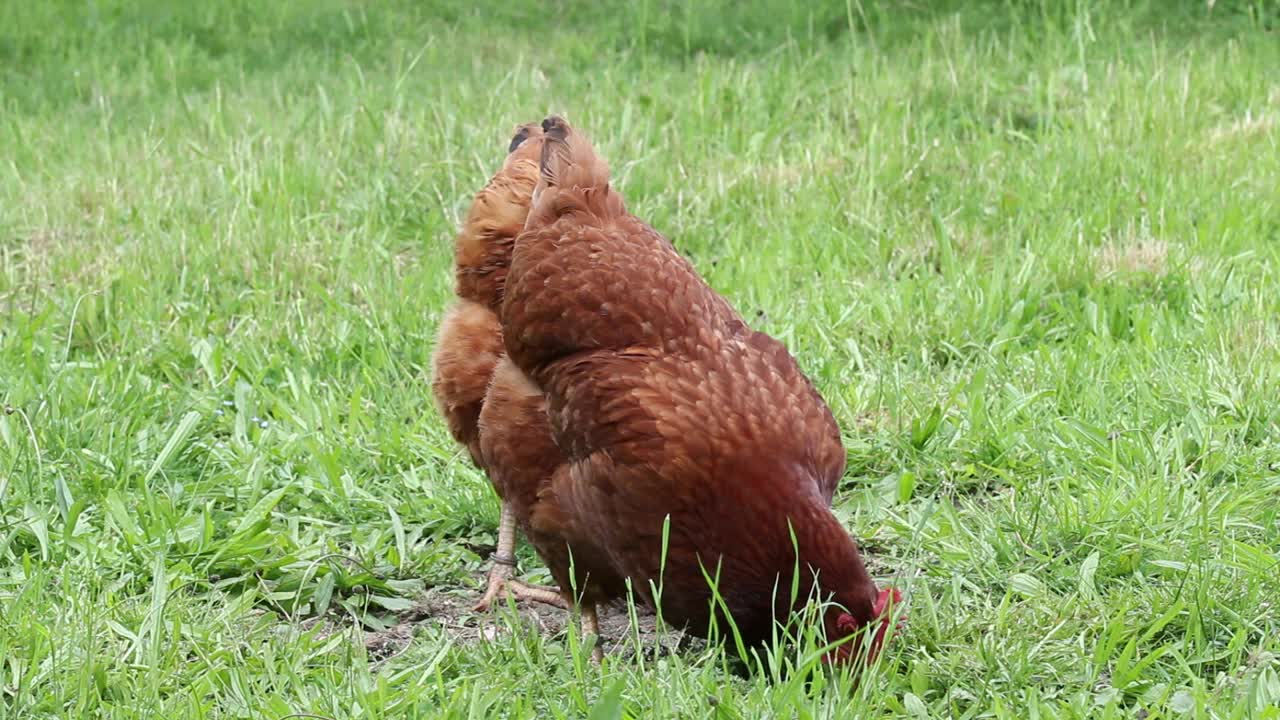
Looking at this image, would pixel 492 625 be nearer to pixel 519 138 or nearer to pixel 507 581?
pixel 507 581

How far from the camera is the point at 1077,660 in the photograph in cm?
284

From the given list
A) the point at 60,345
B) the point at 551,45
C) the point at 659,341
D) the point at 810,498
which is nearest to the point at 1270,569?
the point at 810,498

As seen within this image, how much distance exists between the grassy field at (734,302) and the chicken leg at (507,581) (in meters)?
0.09

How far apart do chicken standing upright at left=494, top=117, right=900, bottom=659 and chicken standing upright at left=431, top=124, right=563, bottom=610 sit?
0.22m

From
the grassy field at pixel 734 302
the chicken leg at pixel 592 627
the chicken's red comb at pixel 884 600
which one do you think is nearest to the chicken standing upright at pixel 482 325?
the grassy field at pixel 734 302

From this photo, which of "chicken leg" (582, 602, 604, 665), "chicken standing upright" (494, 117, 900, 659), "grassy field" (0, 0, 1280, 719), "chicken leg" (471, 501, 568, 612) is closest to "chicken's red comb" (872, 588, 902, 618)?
"chicken standing upright" (494, 117, 900, 659)

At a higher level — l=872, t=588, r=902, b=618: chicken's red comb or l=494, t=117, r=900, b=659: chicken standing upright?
l=494, t=117, r=900, b=659: chicken standing upright

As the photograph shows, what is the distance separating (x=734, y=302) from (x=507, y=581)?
5.40 feet

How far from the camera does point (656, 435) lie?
9.52ft

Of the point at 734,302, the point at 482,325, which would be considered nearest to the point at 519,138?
the point at 482,325

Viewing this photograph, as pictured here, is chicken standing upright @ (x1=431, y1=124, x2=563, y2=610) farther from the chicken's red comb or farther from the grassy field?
the chicken's red comb

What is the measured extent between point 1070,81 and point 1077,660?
402 centimetres

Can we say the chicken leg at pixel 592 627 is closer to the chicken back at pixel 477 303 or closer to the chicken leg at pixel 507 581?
the chicken leg at pixel 507 581

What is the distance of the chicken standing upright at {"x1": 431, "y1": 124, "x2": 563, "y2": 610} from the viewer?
358cm
